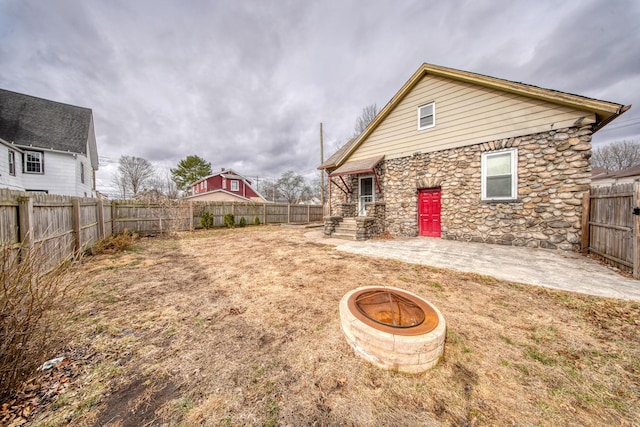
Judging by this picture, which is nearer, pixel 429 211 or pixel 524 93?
pixel 524 93

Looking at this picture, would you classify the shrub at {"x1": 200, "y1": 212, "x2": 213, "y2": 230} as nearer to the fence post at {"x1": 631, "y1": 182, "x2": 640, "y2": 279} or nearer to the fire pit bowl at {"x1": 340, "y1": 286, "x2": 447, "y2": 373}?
the fire pit bowl at {"x1": 340, "y1": 286, "x2": 447, "y2": 373}

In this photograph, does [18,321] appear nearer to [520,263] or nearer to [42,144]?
[520,263]

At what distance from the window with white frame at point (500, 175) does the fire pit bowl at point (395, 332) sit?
22.6ft

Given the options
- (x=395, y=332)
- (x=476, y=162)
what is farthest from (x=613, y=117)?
(x=395, y=332)

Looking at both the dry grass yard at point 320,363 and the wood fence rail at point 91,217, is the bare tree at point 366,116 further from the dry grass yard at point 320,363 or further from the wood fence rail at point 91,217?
the dry grass yard at point 320,363

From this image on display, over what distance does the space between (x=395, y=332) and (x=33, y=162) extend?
21.5m

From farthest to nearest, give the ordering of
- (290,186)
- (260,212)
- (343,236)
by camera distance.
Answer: (290,186) → (260,212) → (343,236)

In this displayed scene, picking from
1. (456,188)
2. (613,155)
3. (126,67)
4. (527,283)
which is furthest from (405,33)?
(613,155)

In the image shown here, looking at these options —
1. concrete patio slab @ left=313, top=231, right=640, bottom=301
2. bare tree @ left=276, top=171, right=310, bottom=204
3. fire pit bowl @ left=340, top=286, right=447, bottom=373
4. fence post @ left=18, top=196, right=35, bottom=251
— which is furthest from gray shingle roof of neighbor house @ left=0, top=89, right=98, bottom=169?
bare tree @ left=276, top=171, right=310, bottom=204

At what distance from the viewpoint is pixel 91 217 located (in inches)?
273

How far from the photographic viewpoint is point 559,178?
618 centimetres

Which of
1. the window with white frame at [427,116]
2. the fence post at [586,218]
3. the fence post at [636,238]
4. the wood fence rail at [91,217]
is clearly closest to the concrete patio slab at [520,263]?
the fence post at [636,238]

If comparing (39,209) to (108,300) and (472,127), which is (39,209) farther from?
(472,127)

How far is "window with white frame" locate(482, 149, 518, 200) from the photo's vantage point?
6.86 metres
